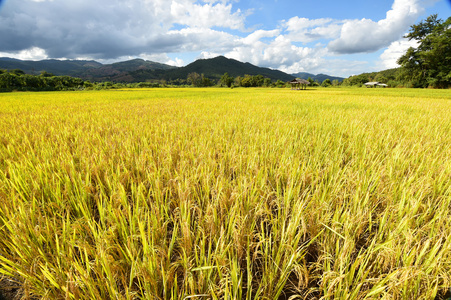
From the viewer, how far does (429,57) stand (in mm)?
37312

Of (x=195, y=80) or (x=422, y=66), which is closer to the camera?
(x=422, y=66)

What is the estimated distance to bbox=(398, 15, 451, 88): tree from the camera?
36.5m

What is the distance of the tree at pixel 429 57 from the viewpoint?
3647 centimetres

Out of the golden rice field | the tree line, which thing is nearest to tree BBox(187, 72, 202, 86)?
the tree line

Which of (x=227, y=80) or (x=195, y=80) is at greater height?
(x=195, y=80)

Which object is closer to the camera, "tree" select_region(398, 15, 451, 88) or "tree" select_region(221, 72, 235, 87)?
"tree" select_region(398, 15, 451, 88)

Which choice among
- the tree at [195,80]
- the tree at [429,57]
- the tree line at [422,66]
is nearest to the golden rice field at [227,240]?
the tree line at [422,66]

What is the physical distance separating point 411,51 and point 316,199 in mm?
61580

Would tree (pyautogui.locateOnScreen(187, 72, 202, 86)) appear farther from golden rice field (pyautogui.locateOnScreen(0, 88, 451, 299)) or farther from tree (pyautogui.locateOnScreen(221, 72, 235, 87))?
golden rice field (pyautogui.locateOnScreen(0, 88, 451, 299))

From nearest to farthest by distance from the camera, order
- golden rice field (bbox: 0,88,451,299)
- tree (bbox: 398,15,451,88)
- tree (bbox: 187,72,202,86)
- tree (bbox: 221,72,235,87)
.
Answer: golden rice field (bbox: 0,88,451,299) < tree (bbox: 398,15,451,88) < tree (bbox: 221,72,235,87) < tree (bbox: 187,72,202,86)

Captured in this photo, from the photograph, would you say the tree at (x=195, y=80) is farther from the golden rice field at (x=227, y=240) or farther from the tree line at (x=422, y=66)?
the golden rice field at (x=227, y=240)

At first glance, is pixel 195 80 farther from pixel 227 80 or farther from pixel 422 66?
pixel 422 66

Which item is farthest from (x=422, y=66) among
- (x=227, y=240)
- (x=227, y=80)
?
(x=227, y=240)

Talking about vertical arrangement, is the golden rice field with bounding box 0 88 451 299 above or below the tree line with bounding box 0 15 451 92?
below
